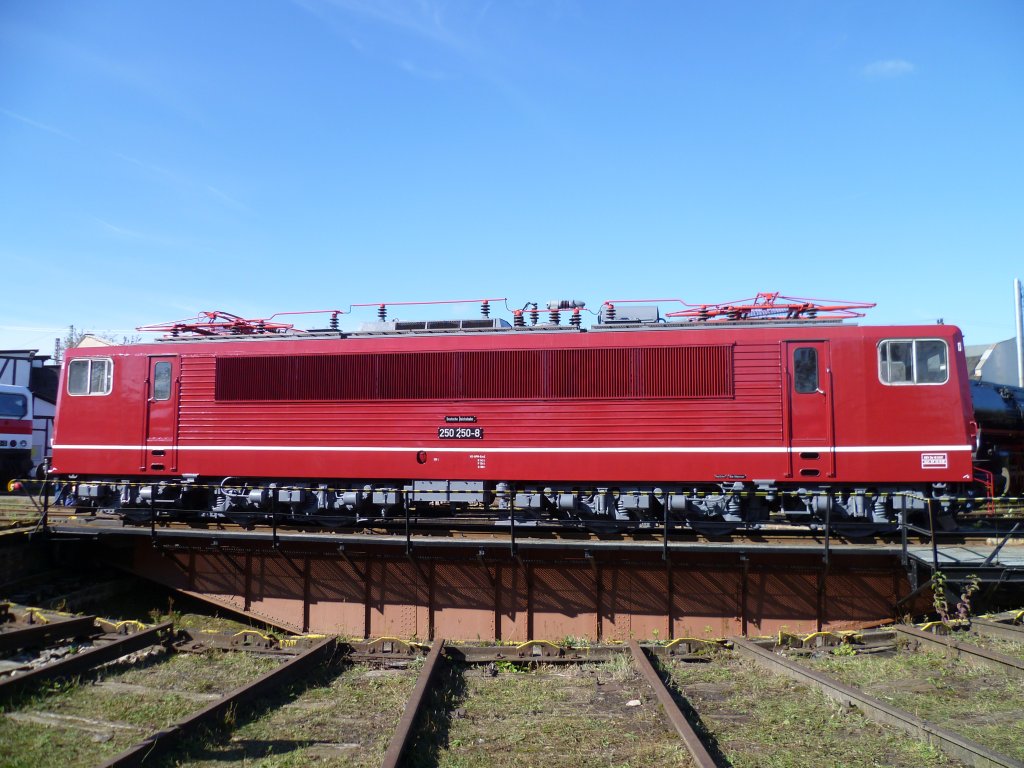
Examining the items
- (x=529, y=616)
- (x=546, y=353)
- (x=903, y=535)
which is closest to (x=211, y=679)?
(x=529, y=616)

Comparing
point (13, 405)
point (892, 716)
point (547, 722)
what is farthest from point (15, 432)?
point (892, 716)

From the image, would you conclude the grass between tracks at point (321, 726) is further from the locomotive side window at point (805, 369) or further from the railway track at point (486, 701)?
the locomotive side window at point (805, 369)

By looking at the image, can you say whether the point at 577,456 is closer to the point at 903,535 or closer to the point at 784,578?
the point at 784,578

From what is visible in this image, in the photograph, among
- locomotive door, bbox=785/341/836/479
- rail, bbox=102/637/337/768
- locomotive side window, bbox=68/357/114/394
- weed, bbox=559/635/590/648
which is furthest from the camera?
locomotive side window, bbox=68/357/114/394

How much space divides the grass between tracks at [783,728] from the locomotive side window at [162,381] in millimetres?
11081

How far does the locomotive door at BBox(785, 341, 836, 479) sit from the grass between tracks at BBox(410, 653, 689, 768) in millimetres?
4939

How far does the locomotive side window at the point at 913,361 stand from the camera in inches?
451

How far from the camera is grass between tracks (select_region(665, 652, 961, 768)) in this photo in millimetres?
5699

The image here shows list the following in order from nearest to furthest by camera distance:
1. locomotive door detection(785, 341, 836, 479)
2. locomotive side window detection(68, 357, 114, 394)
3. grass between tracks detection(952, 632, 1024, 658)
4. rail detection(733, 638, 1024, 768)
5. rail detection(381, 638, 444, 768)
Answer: rail detection(733, 638, 1024, 768) < rail detection(381, 638, 444, 768) < grass between tracks detection(952, 632, 1024, 658) < locomotive door detection(785, 341, 836, 479) < locomotive side window detection(68, 357, 114, 394)

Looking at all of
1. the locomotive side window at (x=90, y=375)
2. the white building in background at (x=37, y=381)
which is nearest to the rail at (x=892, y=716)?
the locomotive side window at (x=90, y=375)

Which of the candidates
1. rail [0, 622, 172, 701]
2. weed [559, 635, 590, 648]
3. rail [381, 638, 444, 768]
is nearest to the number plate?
weed [559, 635, 590, 648]

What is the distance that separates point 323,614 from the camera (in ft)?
41.7

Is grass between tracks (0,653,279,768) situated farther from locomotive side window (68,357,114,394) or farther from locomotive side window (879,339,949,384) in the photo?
locomotive side window (879,339,949,384)

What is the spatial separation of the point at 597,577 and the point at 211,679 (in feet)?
20.4
